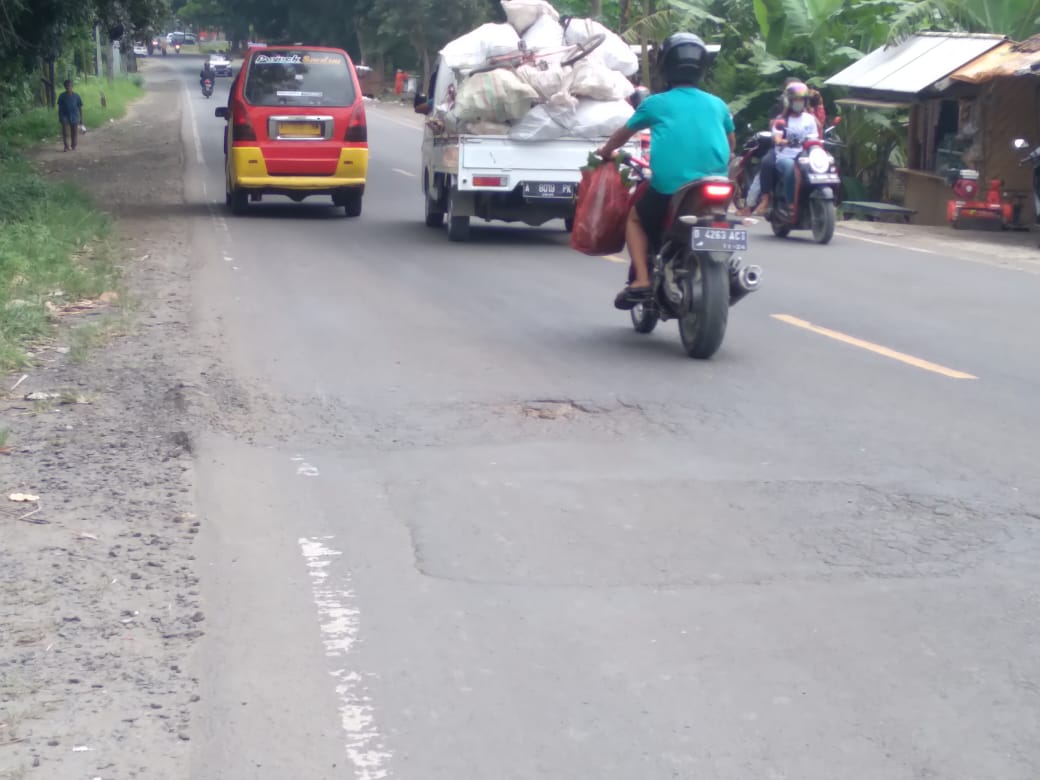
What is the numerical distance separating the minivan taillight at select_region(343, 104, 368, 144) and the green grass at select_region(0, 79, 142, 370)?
3228mm

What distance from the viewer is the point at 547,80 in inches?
570

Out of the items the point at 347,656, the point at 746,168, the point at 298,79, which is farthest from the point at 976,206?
the point at 347,656

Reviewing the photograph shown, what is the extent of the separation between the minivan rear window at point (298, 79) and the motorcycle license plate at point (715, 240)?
33.5 ft

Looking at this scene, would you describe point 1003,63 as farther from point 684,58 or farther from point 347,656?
point 347,656

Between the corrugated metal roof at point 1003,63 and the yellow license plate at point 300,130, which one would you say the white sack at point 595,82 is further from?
the corrugated metal roof at point 1003,63

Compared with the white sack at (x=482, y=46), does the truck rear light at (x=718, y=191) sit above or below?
below

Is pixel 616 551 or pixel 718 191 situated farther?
pixel 718 191

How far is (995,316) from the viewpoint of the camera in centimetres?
1099

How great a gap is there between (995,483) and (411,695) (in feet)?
10.6

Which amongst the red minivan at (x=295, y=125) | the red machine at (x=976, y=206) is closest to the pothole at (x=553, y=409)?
the red minivan at (x=295, y=125)

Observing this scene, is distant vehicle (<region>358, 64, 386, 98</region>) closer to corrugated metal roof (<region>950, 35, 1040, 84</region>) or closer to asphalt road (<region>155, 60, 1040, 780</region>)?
corrugated metal roof (<region>950, 35, 1040, 84</region>)

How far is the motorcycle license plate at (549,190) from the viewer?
47.9 ft

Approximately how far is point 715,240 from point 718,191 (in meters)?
0.31

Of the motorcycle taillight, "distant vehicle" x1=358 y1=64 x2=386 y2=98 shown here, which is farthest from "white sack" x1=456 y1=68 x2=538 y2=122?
"distant vehicle" x1=358 y1=64 x2=386 y2=98
